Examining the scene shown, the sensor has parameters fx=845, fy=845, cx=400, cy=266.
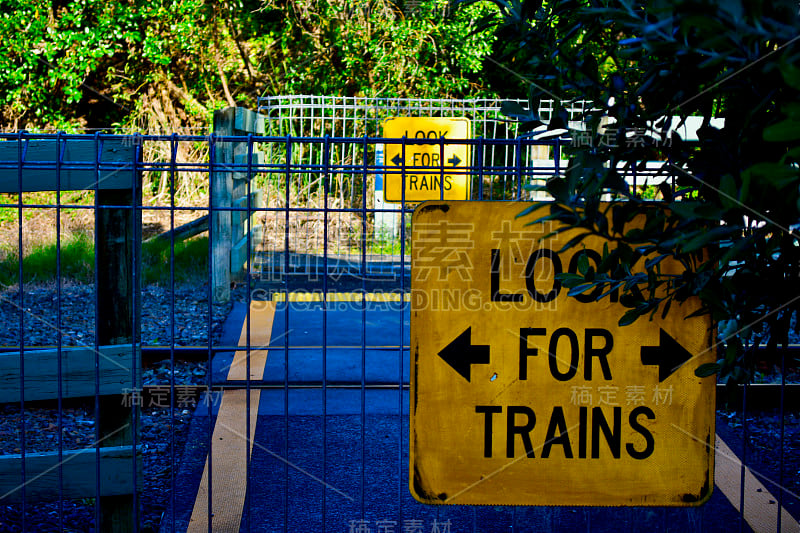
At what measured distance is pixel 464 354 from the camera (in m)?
2.67

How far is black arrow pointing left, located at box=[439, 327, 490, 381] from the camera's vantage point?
2666mm

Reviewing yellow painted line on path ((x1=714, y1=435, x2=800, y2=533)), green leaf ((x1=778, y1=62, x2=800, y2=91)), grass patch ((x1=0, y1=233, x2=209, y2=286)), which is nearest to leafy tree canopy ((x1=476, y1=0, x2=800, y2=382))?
green leaf ((x1=778, y1=62, x2=800, y2=91))

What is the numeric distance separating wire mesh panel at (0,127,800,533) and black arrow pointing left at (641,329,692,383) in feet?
0.29

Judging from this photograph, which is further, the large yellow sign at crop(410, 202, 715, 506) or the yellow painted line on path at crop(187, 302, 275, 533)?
the yellow painted line on path at crop(187, 302, 275, 533)

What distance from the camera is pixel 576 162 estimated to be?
79.5 inches

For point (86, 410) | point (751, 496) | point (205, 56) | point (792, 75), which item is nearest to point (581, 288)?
point (792, 75)

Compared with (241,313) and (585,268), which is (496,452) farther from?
(241,313)

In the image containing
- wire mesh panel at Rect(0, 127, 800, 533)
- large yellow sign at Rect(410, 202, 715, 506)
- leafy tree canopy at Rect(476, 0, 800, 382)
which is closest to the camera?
leafy tree canopy at Rect(476, 0, 800, 382)

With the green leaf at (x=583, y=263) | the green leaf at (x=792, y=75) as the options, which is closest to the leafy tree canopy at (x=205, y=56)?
the green leaf at (x=583, y=263)

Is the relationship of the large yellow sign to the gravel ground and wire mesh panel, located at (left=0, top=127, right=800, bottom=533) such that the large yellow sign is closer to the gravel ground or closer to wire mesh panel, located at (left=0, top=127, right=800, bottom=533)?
wire mesh panel, located at (left=0, top=127, right=800, bottom=533)

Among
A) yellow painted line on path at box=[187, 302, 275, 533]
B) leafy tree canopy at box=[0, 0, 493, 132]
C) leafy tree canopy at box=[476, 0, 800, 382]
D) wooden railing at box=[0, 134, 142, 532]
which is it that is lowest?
yellow painted line on path at box=[187, 302, 275, 533]

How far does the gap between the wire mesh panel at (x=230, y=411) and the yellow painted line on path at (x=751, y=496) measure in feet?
0.04

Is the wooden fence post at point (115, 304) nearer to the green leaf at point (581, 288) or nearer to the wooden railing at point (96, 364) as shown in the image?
the wooden railing at point (96, 364)

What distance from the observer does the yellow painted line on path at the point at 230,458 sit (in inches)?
158
